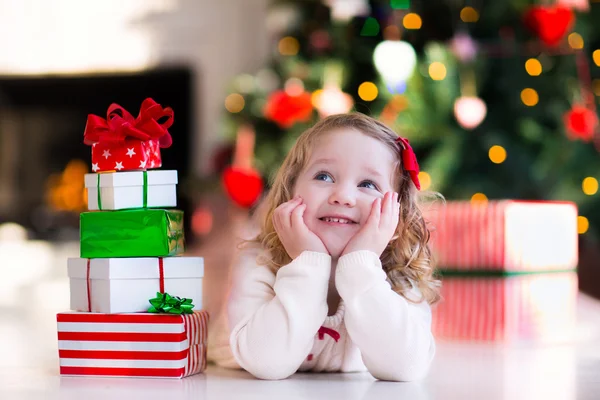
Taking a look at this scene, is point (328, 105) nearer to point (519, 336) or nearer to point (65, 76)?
point (519, 336)

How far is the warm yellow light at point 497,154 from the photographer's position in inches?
130

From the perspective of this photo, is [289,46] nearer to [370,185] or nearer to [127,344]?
[370,185]

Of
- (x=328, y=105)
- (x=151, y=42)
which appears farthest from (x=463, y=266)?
(x=151, y=42)

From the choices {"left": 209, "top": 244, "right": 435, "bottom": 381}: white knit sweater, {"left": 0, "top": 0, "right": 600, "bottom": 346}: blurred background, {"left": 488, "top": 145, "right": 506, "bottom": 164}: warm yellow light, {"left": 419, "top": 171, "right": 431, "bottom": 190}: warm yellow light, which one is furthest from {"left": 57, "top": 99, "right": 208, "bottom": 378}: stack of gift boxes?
{"left": 488, "top": 145, "right": 506, "bottom": 164}: warm yellow light

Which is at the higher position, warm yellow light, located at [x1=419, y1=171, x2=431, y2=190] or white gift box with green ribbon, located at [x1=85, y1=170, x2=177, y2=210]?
white gift box with green ribbon, located at [x1=85, y1=170, x2=177, y2=210]

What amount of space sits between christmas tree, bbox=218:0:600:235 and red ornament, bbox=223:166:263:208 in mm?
28

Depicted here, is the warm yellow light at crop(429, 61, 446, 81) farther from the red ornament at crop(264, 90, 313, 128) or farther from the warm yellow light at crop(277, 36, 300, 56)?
the warm yellow light at crop(277, 36, 300, 56)

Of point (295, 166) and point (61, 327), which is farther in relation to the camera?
point (295, 166)

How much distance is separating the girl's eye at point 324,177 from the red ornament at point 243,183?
228 cm

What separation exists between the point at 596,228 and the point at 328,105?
1.16 metres

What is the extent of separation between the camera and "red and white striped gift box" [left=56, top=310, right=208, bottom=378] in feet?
4.10

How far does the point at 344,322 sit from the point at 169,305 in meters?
0.27

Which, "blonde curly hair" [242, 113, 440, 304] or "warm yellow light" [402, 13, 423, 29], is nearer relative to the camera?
"blonde curly hair" [242, 113, 440, 304]

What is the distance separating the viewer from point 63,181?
16.6ft
